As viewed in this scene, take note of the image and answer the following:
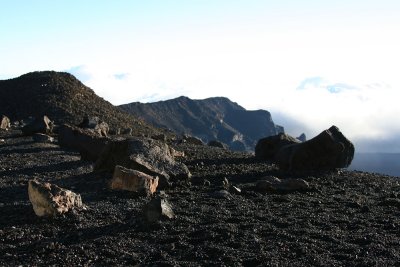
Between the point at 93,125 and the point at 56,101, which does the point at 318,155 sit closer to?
the point at 93,125

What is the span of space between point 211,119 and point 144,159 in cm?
13703

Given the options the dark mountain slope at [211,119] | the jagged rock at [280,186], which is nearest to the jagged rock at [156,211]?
the jagged rock at [280,186]

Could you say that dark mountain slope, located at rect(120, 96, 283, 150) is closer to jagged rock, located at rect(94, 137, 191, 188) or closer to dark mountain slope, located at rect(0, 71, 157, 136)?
dark mountain slope, located at rect(0, 71, 157, 136)

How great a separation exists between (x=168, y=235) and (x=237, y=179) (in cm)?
885

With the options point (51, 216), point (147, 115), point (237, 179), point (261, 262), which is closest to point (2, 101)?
point (237, 179)

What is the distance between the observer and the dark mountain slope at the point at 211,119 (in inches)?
5153

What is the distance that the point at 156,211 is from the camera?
13.3 meters

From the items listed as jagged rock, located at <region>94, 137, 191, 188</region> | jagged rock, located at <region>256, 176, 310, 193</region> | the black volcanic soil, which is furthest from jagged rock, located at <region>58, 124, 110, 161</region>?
jagged rock, located at <region>256, 176, 310, 193</region>

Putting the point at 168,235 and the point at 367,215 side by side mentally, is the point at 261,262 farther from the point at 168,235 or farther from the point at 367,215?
the point at 367,215

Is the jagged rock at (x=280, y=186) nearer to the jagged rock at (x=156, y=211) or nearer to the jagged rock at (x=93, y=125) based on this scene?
the jagged rock at (x=156, y=211)

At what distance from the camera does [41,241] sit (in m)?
11.7

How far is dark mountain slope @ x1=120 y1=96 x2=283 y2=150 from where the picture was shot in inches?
5153

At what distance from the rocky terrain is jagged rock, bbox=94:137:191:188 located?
163 millimetres

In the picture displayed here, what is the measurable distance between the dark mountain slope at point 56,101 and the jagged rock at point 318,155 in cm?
2520
